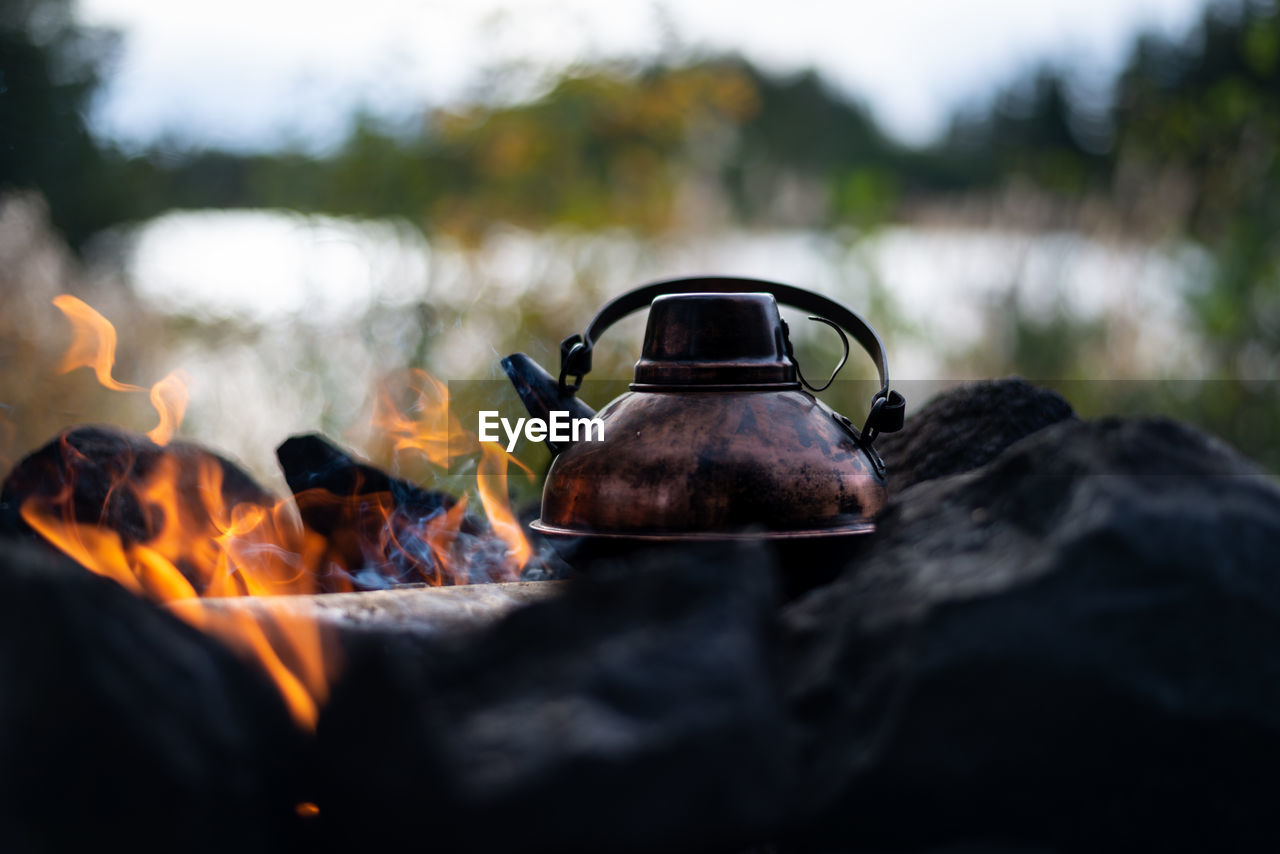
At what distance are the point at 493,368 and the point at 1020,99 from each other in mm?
16756

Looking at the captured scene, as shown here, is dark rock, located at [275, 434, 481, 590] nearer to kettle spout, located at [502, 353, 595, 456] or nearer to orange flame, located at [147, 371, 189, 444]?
orange flame, located at [147, 371, 189, 444]

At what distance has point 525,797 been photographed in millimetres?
1471

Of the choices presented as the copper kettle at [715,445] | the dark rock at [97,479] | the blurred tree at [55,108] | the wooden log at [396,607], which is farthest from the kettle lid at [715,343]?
the blurred tree at [55,108]

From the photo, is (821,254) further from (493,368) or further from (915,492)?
(915,492)

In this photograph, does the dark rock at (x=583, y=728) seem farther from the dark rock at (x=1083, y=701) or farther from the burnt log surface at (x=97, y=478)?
the burnt log surface at (x=97, y=478)

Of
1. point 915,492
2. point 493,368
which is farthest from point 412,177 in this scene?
point 915,492

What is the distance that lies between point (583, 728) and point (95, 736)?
0.65 m

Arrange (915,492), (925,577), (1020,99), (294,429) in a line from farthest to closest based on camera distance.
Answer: (1020,99) < (294,429) < (915,492) < (925,577)

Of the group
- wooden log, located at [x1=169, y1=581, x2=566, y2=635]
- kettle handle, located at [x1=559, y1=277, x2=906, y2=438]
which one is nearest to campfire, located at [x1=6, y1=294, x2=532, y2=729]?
wooden log, located at [x1=169, y1=581, x2=566, y2=635]

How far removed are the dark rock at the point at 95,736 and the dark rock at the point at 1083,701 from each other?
89 centimetres

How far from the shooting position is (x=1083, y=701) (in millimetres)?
1718

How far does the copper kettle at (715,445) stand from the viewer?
2539mm

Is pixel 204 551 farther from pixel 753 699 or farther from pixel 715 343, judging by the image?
pixel 753 699

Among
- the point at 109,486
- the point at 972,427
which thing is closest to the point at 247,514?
the point at 109,486
